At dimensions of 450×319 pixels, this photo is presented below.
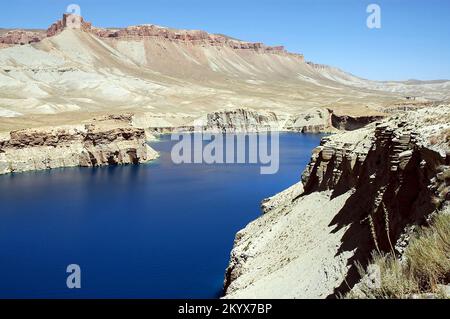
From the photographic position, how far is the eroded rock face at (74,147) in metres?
72.1

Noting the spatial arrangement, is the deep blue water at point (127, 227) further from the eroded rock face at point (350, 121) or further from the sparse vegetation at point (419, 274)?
the eroded rock face at point (350, 121)

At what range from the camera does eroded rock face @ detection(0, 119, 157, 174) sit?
7212cm

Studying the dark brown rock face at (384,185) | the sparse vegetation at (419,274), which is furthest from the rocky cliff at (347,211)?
the sparse vegetation at (419,274)

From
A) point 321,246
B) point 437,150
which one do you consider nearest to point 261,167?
point 321,246

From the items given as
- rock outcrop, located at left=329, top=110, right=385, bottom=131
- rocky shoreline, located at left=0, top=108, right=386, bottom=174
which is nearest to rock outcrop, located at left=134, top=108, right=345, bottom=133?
rock outcrop, located at left=329, top=110, right=385, bottom=131

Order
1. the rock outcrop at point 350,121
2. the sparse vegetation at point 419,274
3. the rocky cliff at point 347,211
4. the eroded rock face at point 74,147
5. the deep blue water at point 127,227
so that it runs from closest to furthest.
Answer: the sparse vegetation at point 419,274 < the rocky cliff at point 347,211 < the deep blue water at point 127,227 < the eroded rock face at point 74,147 < the rock outcrop at point 350,121

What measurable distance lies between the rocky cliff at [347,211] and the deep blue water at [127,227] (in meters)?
4.74

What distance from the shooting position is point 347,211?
22.3 m

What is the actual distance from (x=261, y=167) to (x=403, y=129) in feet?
183

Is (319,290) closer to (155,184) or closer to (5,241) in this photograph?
(5,241)

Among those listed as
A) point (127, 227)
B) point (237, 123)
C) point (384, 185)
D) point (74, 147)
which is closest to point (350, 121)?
point (237, 123)

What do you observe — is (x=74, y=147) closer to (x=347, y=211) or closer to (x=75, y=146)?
(x=75, y=146)

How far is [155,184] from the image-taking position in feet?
200

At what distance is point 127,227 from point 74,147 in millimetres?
41800
